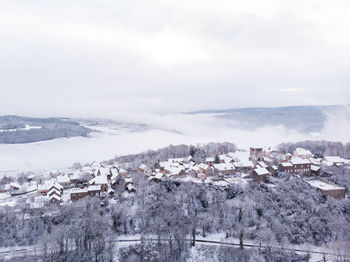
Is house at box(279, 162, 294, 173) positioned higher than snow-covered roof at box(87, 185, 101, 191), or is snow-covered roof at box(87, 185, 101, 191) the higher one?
house at box(279, 162, 294, 173)

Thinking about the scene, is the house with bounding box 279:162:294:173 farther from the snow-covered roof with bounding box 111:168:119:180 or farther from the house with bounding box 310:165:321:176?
the snow-covered roof with bounding box 111:168:119:180

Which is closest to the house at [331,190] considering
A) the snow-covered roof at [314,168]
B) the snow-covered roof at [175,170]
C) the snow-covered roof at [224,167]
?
the snow-covered roof at [314,168]

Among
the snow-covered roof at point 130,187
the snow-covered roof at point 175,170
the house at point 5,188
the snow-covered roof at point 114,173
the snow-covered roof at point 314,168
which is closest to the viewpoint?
the snow-covered roof at point 130,187

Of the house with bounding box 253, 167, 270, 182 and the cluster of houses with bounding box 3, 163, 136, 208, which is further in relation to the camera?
the house with bounding box 253, 167, 270, 182

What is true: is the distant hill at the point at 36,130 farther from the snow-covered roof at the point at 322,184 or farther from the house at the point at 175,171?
the snow-covered roof at the point at 322,184

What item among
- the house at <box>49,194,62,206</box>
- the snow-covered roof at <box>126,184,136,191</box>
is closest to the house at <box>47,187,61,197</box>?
the house at <box>49,194,62,206</box>

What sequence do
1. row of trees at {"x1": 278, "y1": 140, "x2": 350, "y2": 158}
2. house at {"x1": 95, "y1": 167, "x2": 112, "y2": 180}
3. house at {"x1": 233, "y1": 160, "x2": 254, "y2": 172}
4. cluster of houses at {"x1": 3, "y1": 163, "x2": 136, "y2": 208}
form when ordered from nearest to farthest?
cluster of houses at {"x1": 3, "y1": 163, "x2": 136, "y2": 208} → house at {"x1": 233, "y1": 160, "x2": 254, "y2": 172} → house at {"x1": 95, "y1": 167, "x2": 112, "y2": 180} → row of trees at {"x1": 278, "y1": 140, "x2": 350, "y2": 158}

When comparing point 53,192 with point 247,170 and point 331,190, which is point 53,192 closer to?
point 247,170

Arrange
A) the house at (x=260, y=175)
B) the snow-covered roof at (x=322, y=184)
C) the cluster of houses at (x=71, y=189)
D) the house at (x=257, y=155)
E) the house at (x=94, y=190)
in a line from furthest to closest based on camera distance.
A: the house at (x=257, y=155)
the house at (x=260, y=175)
the house at (x=94, y=190)
the snow-covered roof at (x=322, y=184)
the cluster of houses at (x=71, y=189)

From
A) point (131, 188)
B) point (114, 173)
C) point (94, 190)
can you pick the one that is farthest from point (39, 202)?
point (114, 173)
